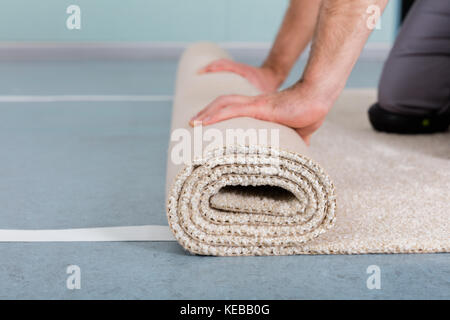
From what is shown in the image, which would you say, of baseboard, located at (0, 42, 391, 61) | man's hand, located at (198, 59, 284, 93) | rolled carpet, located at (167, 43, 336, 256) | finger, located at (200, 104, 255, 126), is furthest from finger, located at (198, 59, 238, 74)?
baseboard, located at (0, 42, 391, 61)

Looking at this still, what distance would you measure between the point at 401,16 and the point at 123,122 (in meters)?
3.46

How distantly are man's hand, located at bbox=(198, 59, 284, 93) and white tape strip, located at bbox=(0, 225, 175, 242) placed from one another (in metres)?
0.76

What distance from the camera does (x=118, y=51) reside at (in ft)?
14.9

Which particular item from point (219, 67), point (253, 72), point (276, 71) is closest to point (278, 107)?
point (219, 67)

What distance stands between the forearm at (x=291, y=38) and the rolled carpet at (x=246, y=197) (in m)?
1.01

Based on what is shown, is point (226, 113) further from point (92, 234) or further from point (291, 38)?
point (291, 38)

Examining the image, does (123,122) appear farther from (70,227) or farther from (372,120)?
(70,227)

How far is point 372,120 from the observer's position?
202 cm

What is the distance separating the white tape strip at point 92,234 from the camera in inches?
43.3

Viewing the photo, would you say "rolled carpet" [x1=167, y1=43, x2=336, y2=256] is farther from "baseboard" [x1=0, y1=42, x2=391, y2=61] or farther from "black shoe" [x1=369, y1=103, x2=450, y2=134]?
"baseboard" [x1=0, y1=42, x2=391, y2=61]

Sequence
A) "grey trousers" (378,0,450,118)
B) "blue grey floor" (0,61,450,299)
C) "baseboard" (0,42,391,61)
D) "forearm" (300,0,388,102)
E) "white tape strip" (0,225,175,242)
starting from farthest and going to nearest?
"baseboard" (0,42,391,61), "grey trousers" (378,0,450,118), "forearm" (300,0,388,102), "white tape strip" (0,225,175,242), "blue grey floor" (0,61,450,299)

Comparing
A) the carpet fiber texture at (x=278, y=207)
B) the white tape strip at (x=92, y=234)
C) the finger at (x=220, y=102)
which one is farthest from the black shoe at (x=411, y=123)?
the white tape strip at (x=92, y=234)

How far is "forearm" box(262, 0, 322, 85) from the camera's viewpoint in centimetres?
196

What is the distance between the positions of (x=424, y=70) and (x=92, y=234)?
1.39m
